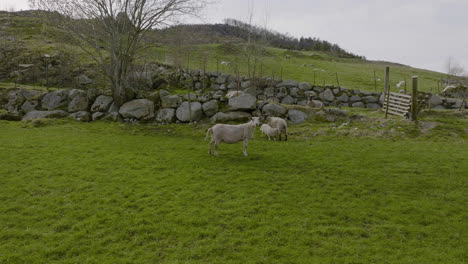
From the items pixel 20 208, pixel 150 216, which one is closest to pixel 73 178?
pixel 20 208

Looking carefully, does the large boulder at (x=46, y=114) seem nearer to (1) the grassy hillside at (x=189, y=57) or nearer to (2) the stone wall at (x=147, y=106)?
(2) the stone wall at (x=147, y=106)

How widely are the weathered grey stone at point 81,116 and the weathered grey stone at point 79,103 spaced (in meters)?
0.99

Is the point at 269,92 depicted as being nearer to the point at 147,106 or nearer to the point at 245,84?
the point at 245,84

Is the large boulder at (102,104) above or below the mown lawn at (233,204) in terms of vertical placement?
above

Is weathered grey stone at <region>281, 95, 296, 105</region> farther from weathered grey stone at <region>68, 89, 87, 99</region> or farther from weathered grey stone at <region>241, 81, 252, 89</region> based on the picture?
weathered grey stone at <region>68, 89, 87, 99</region>

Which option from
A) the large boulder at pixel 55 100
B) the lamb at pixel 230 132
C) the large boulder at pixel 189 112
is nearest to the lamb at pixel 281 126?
the lamb at pixel 230 132

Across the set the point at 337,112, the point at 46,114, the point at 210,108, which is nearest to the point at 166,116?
the point at 210,108

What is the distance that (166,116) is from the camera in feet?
78.2

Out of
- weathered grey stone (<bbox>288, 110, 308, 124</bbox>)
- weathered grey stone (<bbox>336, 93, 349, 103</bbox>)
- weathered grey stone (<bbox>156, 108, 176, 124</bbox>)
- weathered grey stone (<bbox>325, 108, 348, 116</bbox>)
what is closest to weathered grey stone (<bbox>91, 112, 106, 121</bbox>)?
weathered grey stone (<bbox>156, 108, 176, 124</bbox>)

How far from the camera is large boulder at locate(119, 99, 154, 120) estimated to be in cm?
2398

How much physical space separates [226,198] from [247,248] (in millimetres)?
2897

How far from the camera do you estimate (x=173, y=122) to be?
2370 cm

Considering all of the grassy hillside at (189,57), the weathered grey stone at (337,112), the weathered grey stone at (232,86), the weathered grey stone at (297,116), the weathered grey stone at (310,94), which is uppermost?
the grassy hillside at (189,57)

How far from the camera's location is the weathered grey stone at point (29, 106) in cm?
2641
